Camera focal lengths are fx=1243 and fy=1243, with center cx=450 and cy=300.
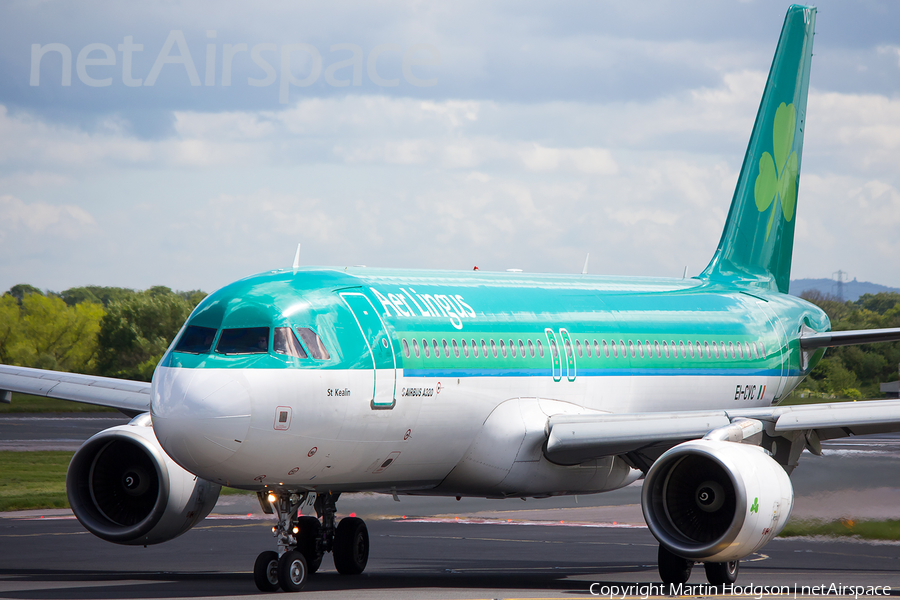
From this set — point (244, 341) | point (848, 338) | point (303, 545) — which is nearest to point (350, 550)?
point (303, 545)

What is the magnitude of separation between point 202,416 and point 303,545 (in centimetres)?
471

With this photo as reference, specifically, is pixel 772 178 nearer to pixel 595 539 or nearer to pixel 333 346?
pixel 595 539

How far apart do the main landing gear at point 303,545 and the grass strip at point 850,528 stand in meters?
10.0

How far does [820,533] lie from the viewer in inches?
976

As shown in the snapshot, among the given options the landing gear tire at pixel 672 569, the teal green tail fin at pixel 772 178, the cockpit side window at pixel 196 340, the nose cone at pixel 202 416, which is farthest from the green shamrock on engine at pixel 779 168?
the nose cone at pixel 202 416

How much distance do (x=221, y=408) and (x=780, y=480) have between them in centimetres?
733

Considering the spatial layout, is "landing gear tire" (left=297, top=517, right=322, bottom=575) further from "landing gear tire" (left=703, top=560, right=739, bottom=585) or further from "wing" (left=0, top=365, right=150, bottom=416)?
"landing gear tire" (left=703, top=560, right=739, bottom=585)

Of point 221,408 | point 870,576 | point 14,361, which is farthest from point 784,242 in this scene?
point 14,361

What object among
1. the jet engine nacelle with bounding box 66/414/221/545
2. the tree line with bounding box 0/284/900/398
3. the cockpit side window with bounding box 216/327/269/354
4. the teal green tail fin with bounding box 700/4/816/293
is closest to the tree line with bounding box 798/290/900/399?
the tree line with bounding box 0/284/900/398

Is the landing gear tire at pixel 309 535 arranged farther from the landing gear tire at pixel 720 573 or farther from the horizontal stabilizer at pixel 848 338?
the horizontal stabilizer at pixel 848 338

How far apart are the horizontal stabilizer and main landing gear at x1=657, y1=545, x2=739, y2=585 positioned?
7036mm

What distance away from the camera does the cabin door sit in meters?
16.1

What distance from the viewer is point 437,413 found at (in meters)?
17.2

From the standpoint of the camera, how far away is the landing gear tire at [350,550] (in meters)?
19.2
